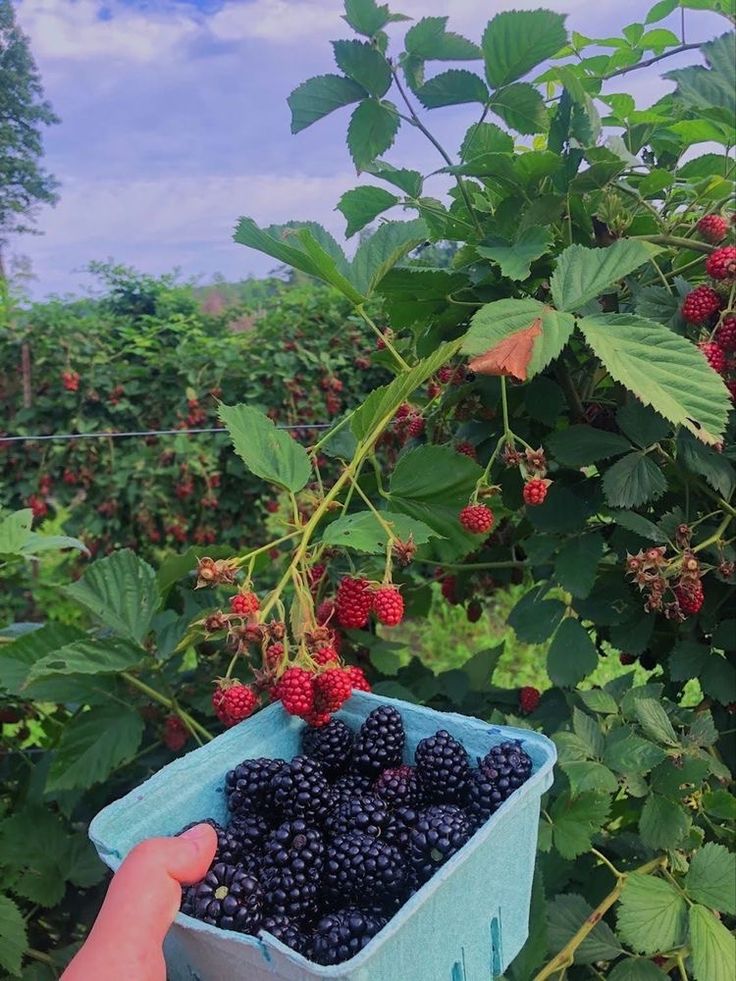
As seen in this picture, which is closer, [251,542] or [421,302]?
[421,302]

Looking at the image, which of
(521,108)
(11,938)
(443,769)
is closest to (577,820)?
(443,769)

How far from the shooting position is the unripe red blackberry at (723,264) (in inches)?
30.2

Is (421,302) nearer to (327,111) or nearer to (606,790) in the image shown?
(327,111)

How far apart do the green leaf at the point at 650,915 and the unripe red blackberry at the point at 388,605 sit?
33 centimetres

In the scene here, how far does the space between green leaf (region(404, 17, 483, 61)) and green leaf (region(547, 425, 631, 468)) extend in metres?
0.40

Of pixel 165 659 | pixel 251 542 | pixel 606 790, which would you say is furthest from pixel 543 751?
pixel 251 542

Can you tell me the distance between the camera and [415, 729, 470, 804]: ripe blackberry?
1.86 ft

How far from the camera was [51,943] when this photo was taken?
106 centimetres

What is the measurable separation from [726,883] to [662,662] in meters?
0.36

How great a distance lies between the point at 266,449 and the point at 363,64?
42 cm

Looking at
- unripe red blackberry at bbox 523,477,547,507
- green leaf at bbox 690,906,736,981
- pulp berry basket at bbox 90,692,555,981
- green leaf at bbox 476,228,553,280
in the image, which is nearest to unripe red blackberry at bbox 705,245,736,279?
green leaf at bbox 476,228,553,280

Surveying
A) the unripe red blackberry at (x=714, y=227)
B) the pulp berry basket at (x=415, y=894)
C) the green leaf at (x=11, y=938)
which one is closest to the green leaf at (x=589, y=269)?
the unripe red blackberry at (x=714, y=227)

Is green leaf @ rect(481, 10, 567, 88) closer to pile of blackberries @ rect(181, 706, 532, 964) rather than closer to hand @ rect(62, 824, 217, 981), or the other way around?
pile of blackberries @ rect(181, 706, 532, 964)

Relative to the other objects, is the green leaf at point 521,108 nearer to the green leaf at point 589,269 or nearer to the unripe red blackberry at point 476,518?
the green leaf at point 589,269
